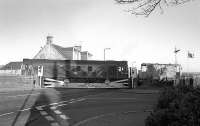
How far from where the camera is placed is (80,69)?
39.1 meters

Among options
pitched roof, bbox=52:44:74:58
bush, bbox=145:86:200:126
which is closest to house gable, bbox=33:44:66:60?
pitched roof, bbox=52:44:74:58

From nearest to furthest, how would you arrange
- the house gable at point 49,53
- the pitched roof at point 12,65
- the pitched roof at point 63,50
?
the house gable at point 49,53 < the pitched roof at point 63,50 < the pitched roof at point 12,65

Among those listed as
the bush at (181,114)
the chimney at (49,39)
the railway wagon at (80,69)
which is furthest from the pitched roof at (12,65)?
the bush at (181,114)

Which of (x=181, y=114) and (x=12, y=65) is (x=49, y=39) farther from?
(x=181, y=114)

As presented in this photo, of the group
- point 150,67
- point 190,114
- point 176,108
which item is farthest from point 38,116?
point 150,67

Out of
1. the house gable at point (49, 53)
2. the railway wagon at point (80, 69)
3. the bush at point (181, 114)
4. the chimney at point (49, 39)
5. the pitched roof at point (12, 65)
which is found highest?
the chimney at point (49, 39)

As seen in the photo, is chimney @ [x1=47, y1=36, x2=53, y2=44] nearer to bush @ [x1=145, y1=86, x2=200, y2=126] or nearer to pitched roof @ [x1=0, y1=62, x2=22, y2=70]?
pitched roof @ [x1=0, y1=62, x2=22, y2=70]

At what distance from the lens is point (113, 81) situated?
123ft

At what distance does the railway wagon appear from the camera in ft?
125

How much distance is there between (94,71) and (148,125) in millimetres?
32868

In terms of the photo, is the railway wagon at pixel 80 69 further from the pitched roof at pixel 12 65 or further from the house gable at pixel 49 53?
the pitched roof at pixel 12 65

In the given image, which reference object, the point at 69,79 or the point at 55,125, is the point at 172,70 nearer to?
the point at 69,79

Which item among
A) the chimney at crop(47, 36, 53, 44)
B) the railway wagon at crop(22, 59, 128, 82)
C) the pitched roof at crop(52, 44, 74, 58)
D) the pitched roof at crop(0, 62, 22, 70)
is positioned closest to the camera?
the railway wagon at crop(22, 59, 128, 82)

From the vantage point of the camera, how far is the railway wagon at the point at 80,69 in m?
38.1
